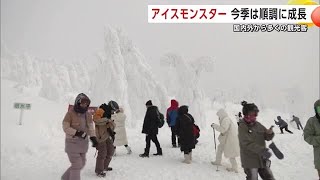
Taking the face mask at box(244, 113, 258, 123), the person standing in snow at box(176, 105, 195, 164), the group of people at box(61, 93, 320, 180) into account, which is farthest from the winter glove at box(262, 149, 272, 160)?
the person standing in snow at box(176, 105, 195, 164)

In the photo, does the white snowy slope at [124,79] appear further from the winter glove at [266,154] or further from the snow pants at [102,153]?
the winter glove at [266,154]

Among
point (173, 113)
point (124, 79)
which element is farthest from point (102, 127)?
point (124, 79)

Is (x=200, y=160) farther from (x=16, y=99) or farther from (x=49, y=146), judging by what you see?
(x=16, y=99)

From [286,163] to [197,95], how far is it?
58.6ft

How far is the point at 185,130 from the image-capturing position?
9.98m

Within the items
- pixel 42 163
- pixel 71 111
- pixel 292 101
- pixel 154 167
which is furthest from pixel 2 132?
pixel 292 101

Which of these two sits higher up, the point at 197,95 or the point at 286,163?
the point at 197,95

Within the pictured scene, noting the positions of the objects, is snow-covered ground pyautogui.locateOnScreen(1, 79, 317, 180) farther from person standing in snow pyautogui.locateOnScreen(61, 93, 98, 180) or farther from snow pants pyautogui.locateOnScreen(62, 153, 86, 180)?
person standing in snow pyautogui.locateOnScreen(61, 93, 98, 180)

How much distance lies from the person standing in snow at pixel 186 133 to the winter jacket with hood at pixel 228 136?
1.03 metres

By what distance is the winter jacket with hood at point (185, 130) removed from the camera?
386 inches

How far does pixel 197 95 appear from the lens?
28.6 meters

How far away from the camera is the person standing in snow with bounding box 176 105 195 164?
9.80 meters

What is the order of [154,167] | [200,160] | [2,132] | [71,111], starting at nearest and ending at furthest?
1. [71,111]
2. [154,167]
3. [200,160]
4. [2,132]

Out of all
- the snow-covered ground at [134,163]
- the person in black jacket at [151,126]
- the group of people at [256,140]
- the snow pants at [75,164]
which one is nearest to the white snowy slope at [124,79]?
the snow-covered ground at [134,163]
